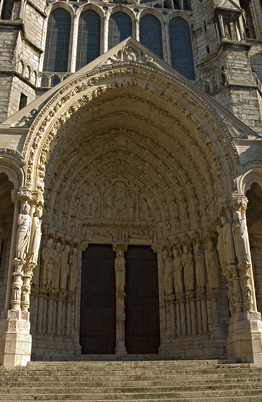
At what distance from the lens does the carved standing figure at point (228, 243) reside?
8406mm

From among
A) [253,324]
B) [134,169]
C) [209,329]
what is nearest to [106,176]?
[134,169]

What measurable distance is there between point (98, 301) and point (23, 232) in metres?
3.47

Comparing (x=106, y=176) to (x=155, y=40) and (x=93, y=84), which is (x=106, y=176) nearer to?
(x=93, y=84)

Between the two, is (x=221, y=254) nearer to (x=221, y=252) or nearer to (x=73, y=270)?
(x=221, y=252)

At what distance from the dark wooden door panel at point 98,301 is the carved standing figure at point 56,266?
95 centimetres

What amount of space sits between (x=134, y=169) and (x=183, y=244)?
2.84m

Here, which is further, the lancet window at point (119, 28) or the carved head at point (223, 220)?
the lancet window at point (119, 28)

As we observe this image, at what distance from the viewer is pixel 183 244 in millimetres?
10500

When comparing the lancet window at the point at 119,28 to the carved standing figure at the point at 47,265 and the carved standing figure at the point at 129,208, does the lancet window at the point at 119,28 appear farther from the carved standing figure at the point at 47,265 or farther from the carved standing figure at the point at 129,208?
the carved standing figure at the point at 47,265

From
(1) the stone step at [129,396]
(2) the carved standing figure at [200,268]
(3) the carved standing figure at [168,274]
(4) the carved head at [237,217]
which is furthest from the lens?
(3) the carved standing figure at [168,274]

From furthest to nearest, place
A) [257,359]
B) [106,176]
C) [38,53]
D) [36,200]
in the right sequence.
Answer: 1. [38,53]
2. [106,176]
3. [36,200]
4. [257,359]

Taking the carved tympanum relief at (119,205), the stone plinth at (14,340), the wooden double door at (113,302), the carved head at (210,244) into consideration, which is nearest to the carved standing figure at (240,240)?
the carved head at (210,244)

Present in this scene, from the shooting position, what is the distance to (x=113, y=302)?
1059cm

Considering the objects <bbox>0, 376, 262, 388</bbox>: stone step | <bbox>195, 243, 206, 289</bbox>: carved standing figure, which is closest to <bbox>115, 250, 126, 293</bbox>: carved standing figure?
<bbox>195, 243, 206, 289</bbox>: carved standing figure
